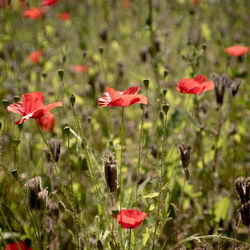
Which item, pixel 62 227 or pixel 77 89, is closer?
pixel 62 227

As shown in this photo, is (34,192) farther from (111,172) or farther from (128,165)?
(128,165)

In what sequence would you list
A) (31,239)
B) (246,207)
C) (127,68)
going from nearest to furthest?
(246,207) < (31,239) < (127,68)

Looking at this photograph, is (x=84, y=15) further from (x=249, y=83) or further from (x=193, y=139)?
(x=193, y=139)

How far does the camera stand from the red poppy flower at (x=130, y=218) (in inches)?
30.8

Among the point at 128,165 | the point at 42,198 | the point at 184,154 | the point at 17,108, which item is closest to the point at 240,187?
the point at 184,154

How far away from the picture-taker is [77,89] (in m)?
2.29

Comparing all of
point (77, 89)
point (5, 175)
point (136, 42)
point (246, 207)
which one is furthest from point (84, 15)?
point (246, 207)

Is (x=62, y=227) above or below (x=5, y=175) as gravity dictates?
below

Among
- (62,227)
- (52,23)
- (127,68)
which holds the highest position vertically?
(52,23)

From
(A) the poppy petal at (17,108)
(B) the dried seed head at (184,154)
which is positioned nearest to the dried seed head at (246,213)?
(B) the dried seed head at (184,154)

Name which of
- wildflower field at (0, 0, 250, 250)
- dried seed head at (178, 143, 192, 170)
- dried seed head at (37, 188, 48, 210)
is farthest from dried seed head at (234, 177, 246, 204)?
dried seed head at (37, 188, 48, 210)

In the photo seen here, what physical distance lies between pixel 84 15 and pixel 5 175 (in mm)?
2902

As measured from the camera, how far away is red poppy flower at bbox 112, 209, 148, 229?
78 cm

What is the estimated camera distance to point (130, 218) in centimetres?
80
